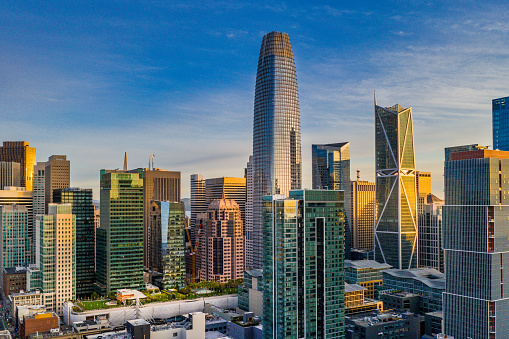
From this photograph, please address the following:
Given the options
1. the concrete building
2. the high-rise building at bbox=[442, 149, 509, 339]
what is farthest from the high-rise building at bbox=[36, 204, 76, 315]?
the high-rise building at bbox=[442, 149, 509, 339]

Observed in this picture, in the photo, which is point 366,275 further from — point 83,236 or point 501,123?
point 83,236

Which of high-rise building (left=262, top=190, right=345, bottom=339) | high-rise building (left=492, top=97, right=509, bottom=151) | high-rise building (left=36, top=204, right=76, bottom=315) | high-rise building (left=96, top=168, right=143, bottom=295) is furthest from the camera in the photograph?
high-rise building (left=492, top=97, right=509, bottom=151)

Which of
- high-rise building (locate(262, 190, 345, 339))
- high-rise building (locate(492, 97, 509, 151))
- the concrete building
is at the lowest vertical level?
the concrete building

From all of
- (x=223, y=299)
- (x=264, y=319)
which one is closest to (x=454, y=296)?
(x=264, y=319)

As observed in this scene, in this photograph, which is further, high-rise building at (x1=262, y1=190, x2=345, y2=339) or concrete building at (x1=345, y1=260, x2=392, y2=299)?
concrete building at (x1=345, y1=260, x2=392, y2=299)

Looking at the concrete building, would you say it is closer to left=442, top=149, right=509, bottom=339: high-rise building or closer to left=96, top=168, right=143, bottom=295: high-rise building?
left=442, top=149, right=509, bottom=339: high-rise building

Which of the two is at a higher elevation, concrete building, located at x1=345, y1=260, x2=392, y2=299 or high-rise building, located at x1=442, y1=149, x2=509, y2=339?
high-rise building, located at x1=442, y1=149, x2=509, y2=339
